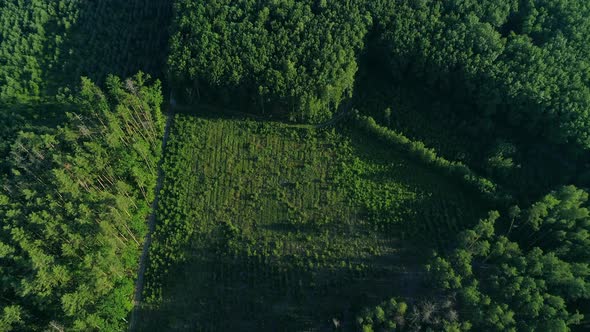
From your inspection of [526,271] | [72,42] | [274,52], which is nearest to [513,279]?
[526,271]

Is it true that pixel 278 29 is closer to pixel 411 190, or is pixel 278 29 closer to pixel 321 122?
pixel 321 122

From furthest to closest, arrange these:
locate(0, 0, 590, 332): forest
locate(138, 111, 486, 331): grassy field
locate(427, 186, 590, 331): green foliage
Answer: locate(138, 111, 486, 331): grassy field < locate(0, 0, 590, 332): forest < locate(427, 186, 590, 331): green foliage

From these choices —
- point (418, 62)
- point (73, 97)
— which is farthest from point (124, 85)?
point (418, 62)

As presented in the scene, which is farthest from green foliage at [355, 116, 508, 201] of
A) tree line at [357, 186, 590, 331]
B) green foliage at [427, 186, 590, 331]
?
tree line at [357, 186, 590, 331]

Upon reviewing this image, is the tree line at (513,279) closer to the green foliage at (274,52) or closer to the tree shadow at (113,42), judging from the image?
the green foliage at (274,52)

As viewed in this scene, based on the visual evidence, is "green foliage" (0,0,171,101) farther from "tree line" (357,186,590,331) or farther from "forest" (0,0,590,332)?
"tree line" (357,186,590,331)

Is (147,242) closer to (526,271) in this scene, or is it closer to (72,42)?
(72,42)
